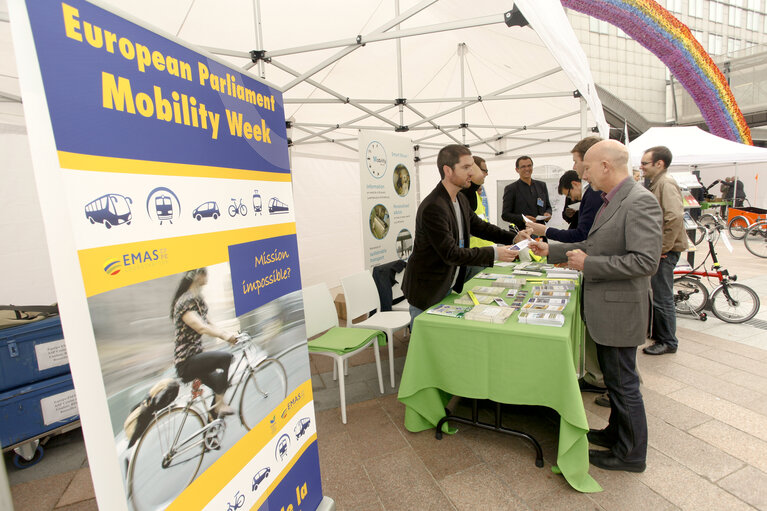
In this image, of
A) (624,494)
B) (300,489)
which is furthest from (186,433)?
(624,494)

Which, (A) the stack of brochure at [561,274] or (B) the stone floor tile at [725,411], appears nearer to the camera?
(B) the stone floor tile at [725,411]

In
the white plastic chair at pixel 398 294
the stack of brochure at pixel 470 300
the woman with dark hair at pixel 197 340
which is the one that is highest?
the woman with dark hair at pixel 197 340

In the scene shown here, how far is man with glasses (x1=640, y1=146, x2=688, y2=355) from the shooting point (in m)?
3.11

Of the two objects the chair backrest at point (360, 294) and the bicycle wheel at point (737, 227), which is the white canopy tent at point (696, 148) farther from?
the chair backrest at point (360, 294)

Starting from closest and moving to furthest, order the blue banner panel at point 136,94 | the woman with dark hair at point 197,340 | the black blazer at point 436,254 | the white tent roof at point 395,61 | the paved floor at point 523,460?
the blue banner panel at point 136,94, the woman with dark hair at point 197,340, the paved floor at point 523,460, the black blazer at point 436,254, the white tent roof at point 395,61

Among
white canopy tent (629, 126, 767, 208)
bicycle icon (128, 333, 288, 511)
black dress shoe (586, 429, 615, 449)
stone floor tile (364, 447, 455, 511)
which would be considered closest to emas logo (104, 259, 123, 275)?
bicycle icon (128, 333, 288, 511)

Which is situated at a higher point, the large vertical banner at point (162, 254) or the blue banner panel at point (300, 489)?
the large vertical banner at point (162, 254)

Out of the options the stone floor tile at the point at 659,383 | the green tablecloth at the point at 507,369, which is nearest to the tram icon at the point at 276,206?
the green tablecloth at the point at 507,369

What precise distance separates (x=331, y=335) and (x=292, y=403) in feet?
5.02

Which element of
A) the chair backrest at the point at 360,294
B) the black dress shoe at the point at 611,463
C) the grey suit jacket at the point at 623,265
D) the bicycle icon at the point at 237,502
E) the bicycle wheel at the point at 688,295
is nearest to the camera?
the bicycle icon at the point at 237,502

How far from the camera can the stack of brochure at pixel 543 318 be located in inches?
74.4

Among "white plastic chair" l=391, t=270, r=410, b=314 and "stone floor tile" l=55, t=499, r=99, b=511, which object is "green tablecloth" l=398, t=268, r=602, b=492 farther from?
"stone floor tile" l=55, t=499, r=99, b=511

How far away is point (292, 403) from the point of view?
4.60 ft

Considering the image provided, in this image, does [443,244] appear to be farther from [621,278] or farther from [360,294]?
[360,294]
